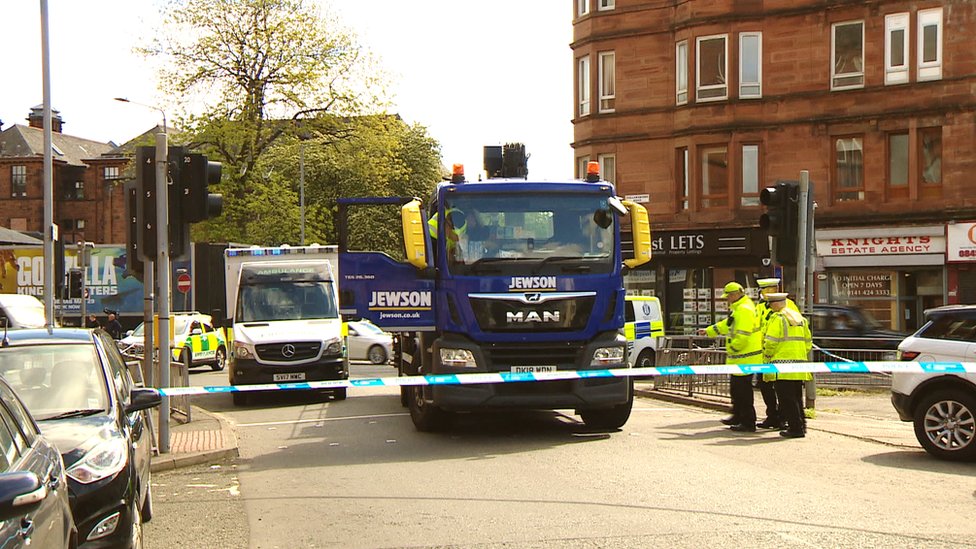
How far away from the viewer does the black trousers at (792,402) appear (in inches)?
535

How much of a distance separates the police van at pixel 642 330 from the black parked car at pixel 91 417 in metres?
18.9

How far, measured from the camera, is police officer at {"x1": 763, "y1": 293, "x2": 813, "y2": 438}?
13.6m

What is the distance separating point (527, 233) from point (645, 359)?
14690 millimetres

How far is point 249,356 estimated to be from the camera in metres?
19.8

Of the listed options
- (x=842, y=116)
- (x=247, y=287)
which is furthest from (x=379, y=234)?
(x=247, y=287)

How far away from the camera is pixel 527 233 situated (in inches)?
523

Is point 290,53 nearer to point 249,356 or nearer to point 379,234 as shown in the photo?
point 379,234

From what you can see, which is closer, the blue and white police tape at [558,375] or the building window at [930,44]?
the blue and white police tape at [558,375]

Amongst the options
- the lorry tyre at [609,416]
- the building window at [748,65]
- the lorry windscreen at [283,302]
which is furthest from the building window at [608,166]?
the lorry tyre at [609,416]

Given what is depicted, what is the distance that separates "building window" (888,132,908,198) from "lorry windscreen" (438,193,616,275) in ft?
74.2

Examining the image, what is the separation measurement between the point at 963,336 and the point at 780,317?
2.83m

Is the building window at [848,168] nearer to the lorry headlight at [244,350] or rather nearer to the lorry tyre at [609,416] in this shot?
the lorry headlight at [244,350]

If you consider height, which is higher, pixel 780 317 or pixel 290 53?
pixel 290 53

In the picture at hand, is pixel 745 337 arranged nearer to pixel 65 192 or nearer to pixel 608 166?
pixel 608 166
